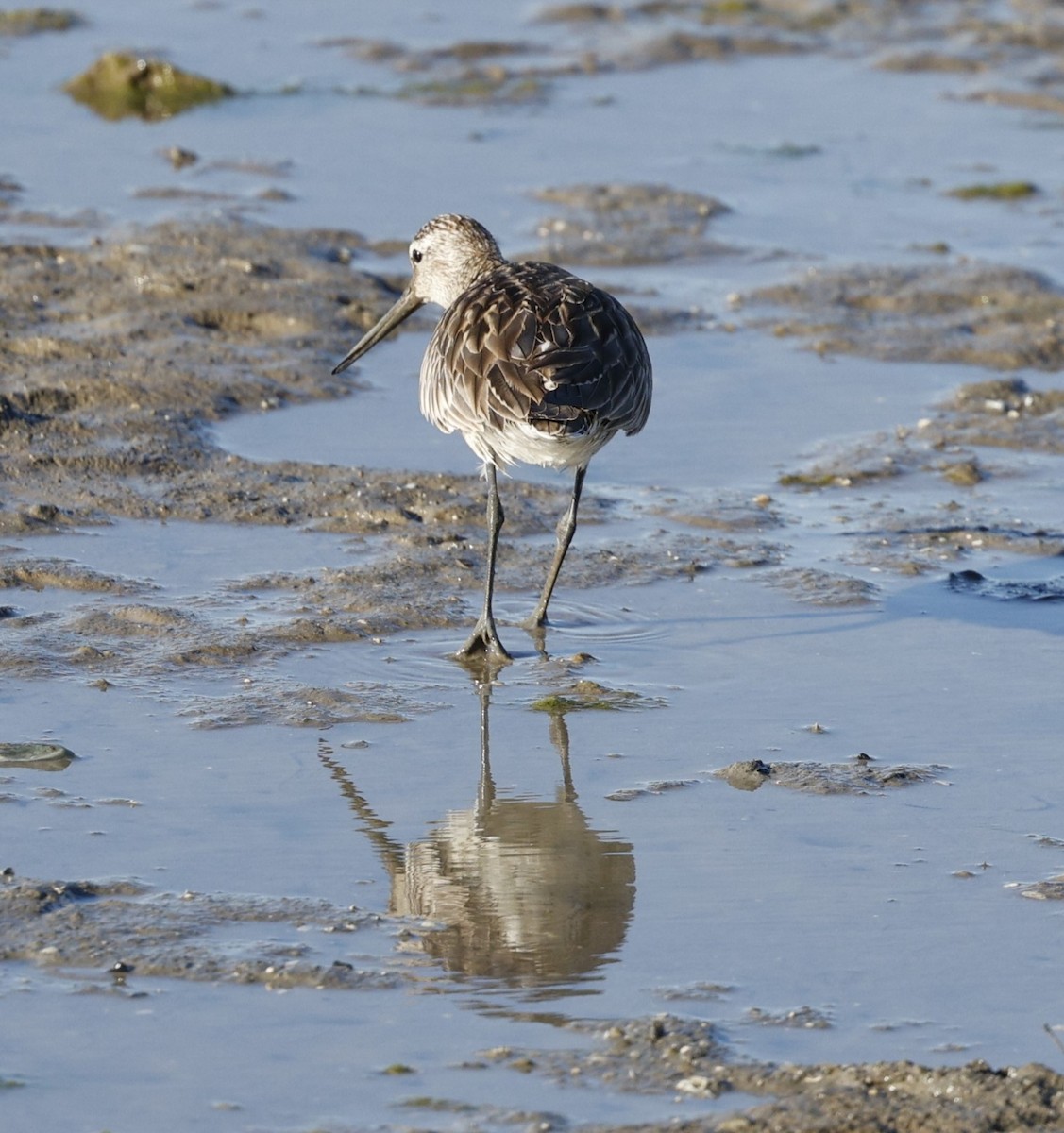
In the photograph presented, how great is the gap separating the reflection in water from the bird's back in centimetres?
117

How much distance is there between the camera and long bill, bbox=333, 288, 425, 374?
803 centimetres

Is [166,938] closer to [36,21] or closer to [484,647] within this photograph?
[484,647]

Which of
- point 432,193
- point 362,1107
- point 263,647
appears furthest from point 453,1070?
point 432,193

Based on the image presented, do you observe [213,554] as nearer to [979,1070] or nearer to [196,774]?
[196,774]

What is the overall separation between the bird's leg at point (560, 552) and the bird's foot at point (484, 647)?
0.32m

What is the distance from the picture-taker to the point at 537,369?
6023mm

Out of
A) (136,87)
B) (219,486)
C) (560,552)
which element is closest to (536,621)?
(560,552)

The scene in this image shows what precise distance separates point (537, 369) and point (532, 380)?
4cm

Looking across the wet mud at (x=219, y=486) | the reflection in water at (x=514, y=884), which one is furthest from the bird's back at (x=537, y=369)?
the reflection in water at (x=514, y=884)

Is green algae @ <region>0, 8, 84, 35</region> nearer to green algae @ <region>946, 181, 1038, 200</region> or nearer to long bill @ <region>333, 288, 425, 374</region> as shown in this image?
green algae @ <region>946, 181, 1038, 200</region>

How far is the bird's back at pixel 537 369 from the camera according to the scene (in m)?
6.02

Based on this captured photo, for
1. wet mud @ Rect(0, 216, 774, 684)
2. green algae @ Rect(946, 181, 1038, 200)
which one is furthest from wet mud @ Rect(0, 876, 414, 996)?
green algae @ Rect(946, 181, 1038, 200)

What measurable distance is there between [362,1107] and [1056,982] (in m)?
1.56

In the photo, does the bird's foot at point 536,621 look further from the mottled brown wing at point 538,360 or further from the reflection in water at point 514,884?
the reflection in water at point 514,884
